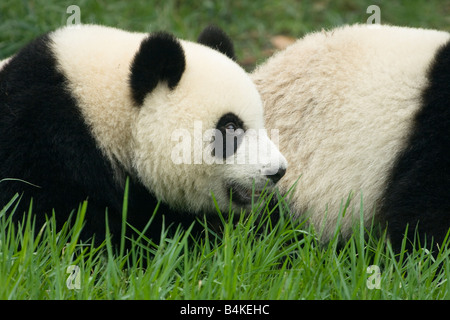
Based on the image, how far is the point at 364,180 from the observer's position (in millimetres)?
3836

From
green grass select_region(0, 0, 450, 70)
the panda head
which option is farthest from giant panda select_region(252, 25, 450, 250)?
green grass select_region(0, 0, 450, 70)

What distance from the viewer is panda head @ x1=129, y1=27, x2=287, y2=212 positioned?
3.51m

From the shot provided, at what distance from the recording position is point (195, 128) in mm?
3570

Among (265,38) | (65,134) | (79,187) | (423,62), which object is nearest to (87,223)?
(79,187)

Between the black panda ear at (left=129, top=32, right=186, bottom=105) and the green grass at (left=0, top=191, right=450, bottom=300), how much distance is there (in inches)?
29.3

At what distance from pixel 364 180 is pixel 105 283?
1537 millimetres

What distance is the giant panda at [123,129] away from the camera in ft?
11.4

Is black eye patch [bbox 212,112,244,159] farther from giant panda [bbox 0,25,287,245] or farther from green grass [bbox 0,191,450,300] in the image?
green grass [bbox 0,191,450,300]

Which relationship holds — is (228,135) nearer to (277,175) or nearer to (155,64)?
(277,175)

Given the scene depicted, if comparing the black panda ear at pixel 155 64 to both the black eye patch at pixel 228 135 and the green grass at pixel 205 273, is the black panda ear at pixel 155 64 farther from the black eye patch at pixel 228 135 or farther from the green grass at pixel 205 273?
the green grass at pixel 205 273

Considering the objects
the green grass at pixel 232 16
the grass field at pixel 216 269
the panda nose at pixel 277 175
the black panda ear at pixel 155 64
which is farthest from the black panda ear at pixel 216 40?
the green grass at pixel 232 16

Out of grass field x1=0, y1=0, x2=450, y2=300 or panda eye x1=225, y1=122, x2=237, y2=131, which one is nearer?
grass field x1=0, y1=0, x2=450, y2=300
